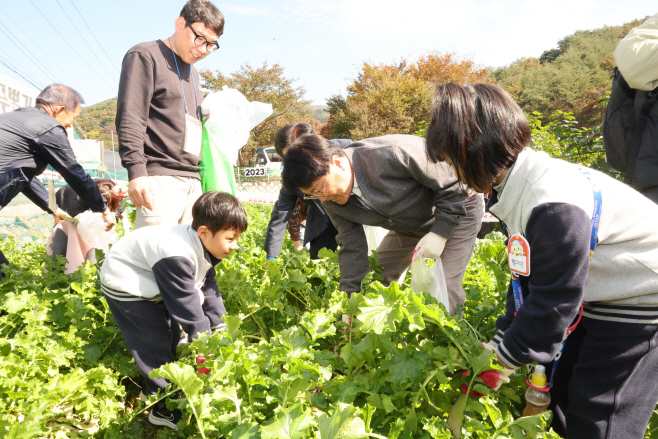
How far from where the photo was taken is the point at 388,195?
256cm

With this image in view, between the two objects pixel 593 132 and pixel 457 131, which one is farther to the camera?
pixel 593 132

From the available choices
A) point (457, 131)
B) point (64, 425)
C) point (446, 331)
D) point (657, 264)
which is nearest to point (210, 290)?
point (64, 425)

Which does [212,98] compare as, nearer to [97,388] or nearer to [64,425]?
[97,388]

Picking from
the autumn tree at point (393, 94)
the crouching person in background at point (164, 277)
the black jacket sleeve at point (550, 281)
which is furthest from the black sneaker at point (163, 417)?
the autumn tree at point (393, 94)

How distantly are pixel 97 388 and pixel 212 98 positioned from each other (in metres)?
2.05

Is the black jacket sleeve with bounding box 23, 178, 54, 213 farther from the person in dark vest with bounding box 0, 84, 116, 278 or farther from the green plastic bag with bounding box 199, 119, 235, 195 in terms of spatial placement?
the green plastic bag with bounding box 199, 119, 235, 195

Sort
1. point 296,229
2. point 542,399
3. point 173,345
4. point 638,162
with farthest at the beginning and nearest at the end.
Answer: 1. point 296,229
2. point 173,345
3. point 638,162
4. point 542,399

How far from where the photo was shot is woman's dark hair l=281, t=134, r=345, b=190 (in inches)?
91.2

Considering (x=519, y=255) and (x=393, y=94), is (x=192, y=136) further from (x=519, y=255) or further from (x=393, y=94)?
(x=393, y=94)

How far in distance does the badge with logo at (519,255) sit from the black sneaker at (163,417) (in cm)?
186

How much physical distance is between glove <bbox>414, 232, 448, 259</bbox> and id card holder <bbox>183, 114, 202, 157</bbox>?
5.60 ft

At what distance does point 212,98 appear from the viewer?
3.27 m

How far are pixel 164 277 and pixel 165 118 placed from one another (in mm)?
1262

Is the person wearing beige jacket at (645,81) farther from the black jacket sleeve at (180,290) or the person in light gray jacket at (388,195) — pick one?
the black jacket sleeve at (180,290)
